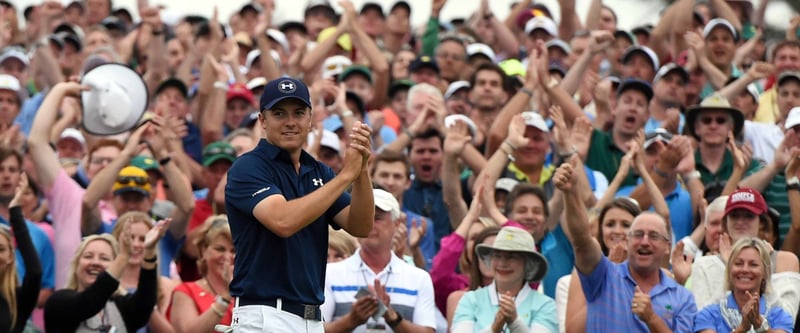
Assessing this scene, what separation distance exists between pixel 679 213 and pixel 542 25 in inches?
231

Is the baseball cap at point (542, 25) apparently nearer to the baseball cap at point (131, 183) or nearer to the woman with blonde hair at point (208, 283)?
the baseball cap at point (131, 183)

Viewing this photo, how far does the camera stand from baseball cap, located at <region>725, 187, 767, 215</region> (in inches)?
503

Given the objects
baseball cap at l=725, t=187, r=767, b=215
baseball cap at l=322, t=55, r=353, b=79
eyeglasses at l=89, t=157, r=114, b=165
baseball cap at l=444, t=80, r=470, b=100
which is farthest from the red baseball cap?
baseball cap at l=725, t=187, r=767, b=215

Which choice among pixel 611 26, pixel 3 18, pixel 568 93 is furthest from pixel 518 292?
pixel 3 18

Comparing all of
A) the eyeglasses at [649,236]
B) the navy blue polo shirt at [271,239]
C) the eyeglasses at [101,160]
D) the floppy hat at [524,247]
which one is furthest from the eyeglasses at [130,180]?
the navy blue polo shirt at [271,239]

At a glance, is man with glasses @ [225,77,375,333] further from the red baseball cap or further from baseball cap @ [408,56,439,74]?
baseball cap @ [408,56,439,74]

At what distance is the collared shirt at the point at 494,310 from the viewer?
12164 millimetres

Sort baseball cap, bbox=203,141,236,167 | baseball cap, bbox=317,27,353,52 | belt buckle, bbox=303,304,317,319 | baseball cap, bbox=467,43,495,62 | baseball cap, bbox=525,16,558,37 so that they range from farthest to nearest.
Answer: baseball cap, bbox=525,16,558,37, baseball cap, bbox=317,27,353,52, baseball cap, bbox=467,43,495,62, baseball cap, bbox=203,141,236,167, belt buckle, bbox=303,304,317,319

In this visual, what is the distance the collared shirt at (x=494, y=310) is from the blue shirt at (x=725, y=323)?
96cm

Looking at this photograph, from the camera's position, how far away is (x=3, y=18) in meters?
20.9

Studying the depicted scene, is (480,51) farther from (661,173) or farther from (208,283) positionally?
(208,283)

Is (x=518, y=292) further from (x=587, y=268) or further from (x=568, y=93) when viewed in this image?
(x=568, y=93)

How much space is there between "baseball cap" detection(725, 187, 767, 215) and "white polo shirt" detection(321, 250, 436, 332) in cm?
216

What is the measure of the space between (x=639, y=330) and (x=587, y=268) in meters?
0.55
